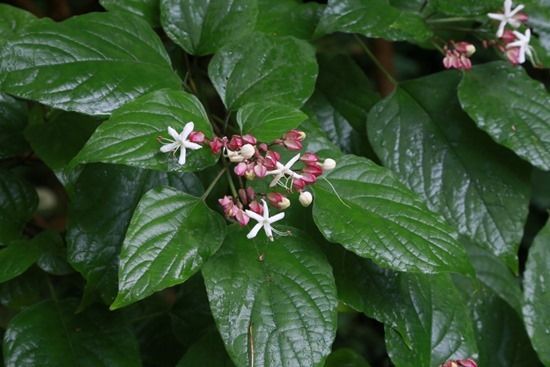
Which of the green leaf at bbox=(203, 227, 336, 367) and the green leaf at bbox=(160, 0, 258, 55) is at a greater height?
the green leaf at bbox=(160, 0, 258, 55)

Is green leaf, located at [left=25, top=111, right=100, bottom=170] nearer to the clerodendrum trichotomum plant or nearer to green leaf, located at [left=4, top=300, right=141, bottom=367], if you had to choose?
the clerodendrum trichotomum plant

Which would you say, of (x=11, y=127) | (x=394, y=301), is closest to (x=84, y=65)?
(x=11, y=127)

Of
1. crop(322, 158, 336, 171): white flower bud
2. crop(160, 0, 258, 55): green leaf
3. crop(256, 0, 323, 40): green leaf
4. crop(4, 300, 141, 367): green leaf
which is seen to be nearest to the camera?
crop(322, 158, 336, 171): white flower bud

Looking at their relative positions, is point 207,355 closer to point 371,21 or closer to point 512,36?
point 371,21

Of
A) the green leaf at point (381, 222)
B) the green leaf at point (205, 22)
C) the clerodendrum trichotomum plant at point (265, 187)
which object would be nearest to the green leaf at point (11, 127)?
the clerodendrum trichotomum plant at point (265, 187)

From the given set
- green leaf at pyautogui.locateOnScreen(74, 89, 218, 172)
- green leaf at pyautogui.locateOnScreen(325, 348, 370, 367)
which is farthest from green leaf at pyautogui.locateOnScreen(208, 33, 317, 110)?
green leaf at pyautogui.locateOnScreen(325, 348, 370, 367)

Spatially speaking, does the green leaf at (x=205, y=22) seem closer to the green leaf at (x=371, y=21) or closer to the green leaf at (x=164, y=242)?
the green leaf at (x=371, y=21)

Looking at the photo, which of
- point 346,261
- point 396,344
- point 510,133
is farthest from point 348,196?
point 510,133
